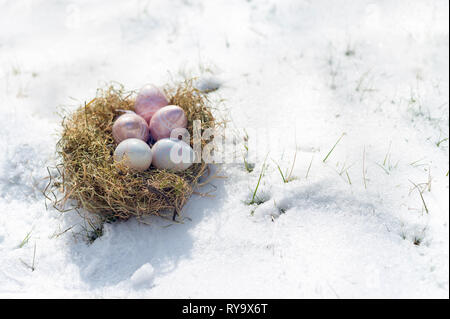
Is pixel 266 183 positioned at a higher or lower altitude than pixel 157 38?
lower

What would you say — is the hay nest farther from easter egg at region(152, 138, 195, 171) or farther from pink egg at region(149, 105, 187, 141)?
pink egg at region(149, 105, 187, 141)

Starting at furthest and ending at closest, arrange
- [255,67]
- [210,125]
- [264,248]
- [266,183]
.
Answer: [255,67] < [210,125] < [266,183] < [264,248]

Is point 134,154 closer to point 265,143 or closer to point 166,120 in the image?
point 166,120

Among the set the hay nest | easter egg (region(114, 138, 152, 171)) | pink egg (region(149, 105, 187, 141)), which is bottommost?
the hay nest

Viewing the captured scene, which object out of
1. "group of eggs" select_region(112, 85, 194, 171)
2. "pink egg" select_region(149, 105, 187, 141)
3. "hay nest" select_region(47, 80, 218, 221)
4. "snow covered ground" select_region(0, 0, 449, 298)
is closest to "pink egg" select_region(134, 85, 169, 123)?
"group of eggs" select_region(112, 85, 194, 171)

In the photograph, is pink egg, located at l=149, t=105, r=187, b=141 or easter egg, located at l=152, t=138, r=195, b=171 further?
pink egg, located at l=149, t=105, r=187, b=141

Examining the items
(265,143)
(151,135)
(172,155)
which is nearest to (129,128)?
(151,135)

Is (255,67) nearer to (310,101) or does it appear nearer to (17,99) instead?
(310,101)

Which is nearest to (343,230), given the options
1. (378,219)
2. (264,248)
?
(378,219)
